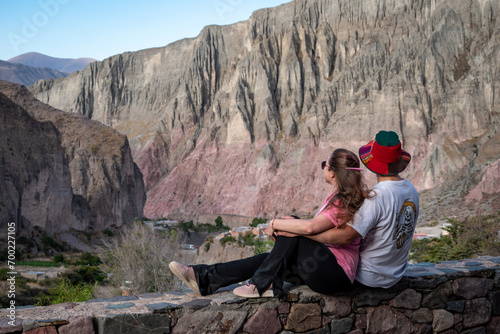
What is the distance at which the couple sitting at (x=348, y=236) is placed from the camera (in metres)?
3.67

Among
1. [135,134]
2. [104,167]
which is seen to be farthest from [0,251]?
[135,134]

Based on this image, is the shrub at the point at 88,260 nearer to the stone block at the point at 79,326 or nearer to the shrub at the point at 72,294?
the shrub at the point at 72,294

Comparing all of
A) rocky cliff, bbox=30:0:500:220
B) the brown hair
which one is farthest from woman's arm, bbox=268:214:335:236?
rocky cliff, bbox=30:0:500:220

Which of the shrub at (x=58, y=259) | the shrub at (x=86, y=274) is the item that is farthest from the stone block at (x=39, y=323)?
the shrub at (x=58, y=259)

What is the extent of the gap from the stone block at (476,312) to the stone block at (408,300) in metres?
0.64

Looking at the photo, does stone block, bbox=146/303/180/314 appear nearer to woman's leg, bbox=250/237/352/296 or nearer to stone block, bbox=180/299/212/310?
stone block, bbox=180/299/212/310

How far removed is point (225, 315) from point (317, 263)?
0.89 meters

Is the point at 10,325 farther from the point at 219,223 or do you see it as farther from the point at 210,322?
the point at 219,223

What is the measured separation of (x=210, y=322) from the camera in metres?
3.73

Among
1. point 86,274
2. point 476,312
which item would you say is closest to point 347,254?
point 476,312

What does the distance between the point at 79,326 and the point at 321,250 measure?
198 cm

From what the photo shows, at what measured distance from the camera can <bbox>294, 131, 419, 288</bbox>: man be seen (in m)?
3.69

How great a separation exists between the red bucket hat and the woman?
0.57 feet

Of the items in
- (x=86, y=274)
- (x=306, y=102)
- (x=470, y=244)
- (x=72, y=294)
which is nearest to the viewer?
(x=72, y=294)
